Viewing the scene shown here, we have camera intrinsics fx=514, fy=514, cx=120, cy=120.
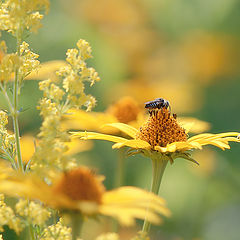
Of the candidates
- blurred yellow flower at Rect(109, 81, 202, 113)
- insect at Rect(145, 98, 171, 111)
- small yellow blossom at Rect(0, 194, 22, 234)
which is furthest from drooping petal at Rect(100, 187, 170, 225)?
blurred yellow flower at Rect(109, 81, 202, 113)

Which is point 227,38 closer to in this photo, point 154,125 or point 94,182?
point 154,125

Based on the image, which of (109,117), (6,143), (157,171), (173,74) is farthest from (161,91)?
(6,143)

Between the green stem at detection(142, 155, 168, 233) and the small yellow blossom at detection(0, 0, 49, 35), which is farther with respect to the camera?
the green stem at detection(142, 155, 168, 233)

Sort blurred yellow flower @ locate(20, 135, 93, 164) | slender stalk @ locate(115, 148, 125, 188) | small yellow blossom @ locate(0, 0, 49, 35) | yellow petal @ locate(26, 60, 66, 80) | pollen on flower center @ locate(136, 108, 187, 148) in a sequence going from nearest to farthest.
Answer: small yellow blossom @ locate(0, 0, 49, 35)
pollen on flower center @ locate(136, 108, 187, 148)
yellow petal @ locate(26, 60, 66, 80)
slender stalk @ locate(115, 148, 125, 188)
blurred yellow flower @ locate(20, 135, 93, 164)

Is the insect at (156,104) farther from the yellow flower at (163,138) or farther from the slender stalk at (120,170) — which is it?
the slender stalk at (120,170)

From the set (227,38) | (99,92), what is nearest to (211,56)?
(227,38)

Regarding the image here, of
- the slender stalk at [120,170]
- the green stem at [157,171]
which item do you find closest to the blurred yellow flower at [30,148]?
the slender stalk at [120,170]

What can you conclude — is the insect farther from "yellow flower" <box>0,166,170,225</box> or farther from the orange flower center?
the orange flower center
